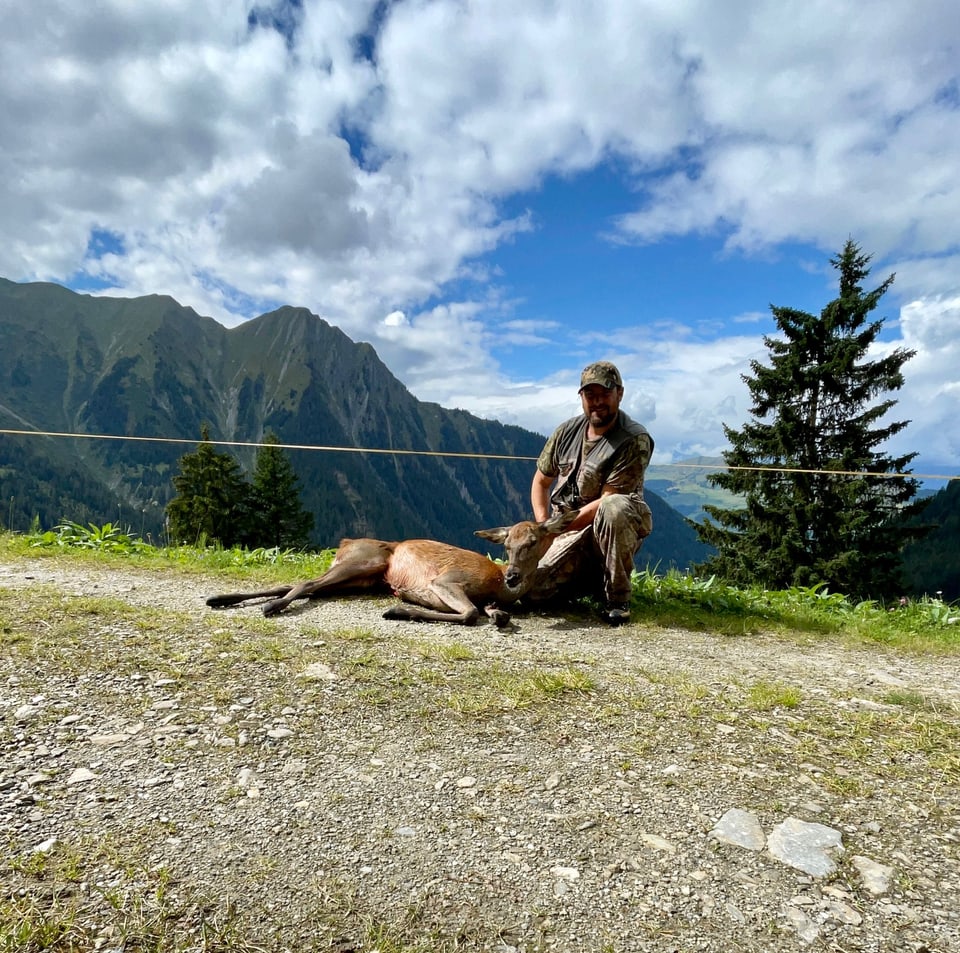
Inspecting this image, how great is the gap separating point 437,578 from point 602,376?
282 cm

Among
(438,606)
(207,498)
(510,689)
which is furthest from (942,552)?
(510,689)

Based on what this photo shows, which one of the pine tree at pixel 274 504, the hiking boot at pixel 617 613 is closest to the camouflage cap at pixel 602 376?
the hiking boot at pixel 617 613

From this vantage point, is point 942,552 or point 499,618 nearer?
point 499,618

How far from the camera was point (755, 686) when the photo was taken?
157 inches

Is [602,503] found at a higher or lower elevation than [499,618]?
higher

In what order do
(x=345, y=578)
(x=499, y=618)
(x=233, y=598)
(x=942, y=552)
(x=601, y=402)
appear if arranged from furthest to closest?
(x=942, y=552)
(x=345, y=578)
(x=601, y=402)
(x=233, y=598)
(x=499, y=618)

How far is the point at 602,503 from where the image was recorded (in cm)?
624

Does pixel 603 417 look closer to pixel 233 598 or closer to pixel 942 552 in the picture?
pixel 233 598

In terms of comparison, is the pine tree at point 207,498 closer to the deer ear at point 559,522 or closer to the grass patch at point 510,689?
the deer ear at point 559,522

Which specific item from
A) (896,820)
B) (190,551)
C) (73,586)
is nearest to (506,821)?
(896,820)

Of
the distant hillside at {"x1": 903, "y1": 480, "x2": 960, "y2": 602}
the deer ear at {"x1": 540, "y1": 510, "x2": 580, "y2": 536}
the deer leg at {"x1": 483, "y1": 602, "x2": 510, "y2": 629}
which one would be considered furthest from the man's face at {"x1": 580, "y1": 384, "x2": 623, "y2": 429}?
the distant hillside at {"x1": 903, "y1": 480, "x2": 960, "y2": 602}

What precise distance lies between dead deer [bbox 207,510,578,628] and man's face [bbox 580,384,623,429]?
114 centimetres

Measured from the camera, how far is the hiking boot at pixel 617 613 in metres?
6.11

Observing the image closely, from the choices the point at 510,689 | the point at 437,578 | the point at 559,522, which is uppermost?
the point at 559,522
